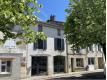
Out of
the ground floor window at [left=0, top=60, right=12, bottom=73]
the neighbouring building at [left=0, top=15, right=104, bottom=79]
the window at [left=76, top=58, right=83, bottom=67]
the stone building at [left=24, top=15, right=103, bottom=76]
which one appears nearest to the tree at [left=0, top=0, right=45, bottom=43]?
the ground floor window at [left=0, top=60, right=12, bottom=73]

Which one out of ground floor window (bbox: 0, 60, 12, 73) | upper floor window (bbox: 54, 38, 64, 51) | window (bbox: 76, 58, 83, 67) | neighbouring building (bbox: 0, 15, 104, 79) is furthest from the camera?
window (bbox: 76, 58, 83, 67)

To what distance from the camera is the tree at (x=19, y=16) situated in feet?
38.3

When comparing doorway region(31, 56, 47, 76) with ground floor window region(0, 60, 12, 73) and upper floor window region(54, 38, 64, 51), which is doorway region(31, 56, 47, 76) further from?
ground floor window region(0, 60, 12, 73)

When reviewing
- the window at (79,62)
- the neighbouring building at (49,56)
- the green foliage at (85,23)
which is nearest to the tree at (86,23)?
the green foliage at (85,23)

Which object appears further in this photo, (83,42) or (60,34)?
(60,34)

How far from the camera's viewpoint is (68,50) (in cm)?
3825

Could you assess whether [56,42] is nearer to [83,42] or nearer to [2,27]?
[83,42]

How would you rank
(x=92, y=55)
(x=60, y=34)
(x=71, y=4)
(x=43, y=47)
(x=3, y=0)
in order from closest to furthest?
(x=3, y=0)
(x=71, y=4)
(x=43, y=47)
(x=60, y=34)
(x=92, y=55)

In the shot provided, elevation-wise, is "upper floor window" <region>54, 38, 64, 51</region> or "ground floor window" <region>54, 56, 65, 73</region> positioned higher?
"upper floor window" <region>54, 38, 64, 51</region>

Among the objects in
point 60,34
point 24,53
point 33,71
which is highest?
point 60,34

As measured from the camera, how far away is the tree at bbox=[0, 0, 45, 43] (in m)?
11.7

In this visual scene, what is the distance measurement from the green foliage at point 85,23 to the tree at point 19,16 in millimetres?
9071

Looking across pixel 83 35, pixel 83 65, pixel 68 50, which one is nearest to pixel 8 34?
pixel 83 35

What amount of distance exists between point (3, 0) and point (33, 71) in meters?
21.7
